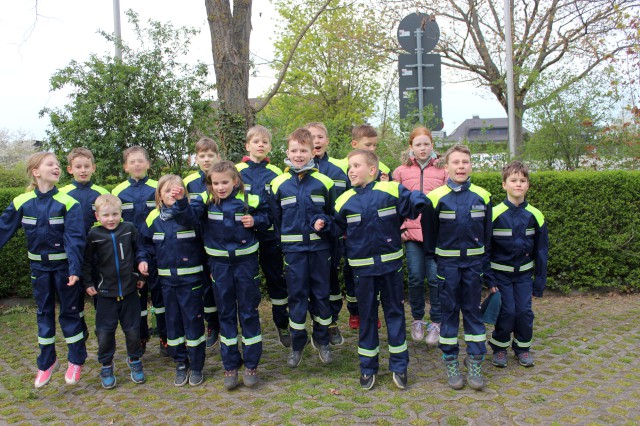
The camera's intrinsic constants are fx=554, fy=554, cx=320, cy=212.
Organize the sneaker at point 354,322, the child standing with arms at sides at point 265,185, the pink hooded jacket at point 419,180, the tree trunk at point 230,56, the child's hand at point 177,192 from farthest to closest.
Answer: the tree trunk at point 230,56 < the sneaker at point 354,322 < the pink hooded jacket at point 419,180 < the child standing with arms at sides at point 265,185 < the child's hand at point 177,192

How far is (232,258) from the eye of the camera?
15.6ft

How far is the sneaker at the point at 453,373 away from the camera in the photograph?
456cm

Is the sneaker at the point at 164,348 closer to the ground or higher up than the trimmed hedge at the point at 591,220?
closer to the ground

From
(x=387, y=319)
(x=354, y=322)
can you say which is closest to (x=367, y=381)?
(x=387, y=319)

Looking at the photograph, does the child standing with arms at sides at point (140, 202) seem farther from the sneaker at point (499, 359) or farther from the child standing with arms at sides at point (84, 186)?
the sneaker at point (499, 359)

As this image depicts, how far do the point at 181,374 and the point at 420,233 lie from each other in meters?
2.61

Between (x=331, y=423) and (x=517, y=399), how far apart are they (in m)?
1.49

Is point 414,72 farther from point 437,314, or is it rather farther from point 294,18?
point 294,18

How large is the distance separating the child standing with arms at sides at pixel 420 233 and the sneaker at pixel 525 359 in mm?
822

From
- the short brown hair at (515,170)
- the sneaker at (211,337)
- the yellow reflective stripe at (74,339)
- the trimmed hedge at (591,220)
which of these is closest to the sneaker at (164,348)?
the sneaker at (211,337)

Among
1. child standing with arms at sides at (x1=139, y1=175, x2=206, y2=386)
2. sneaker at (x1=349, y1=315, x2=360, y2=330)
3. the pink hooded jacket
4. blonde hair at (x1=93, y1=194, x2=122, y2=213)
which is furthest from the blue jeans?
blonde hair at (x1=93, y1=194, x2=122, y2=213)

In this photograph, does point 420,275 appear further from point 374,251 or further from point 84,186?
point 84,186

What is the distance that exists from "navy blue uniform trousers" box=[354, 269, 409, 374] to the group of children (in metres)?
0.01

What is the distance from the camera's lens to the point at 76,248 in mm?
4961
